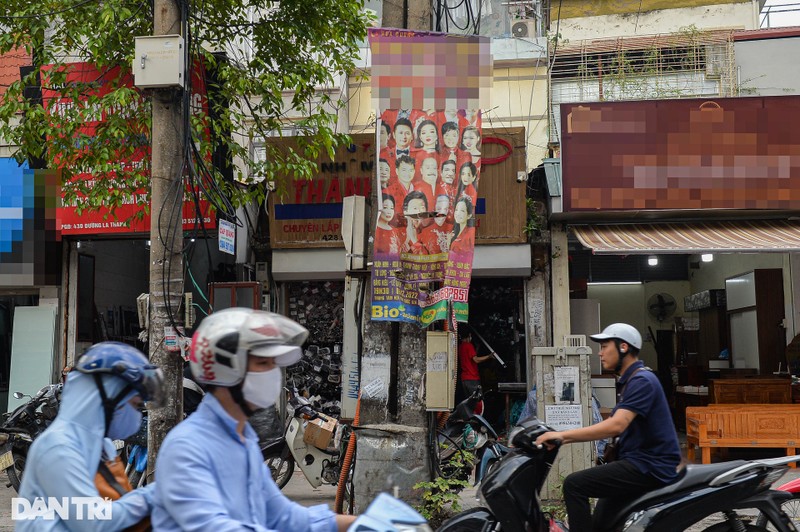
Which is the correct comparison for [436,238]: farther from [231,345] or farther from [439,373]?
[231,345]

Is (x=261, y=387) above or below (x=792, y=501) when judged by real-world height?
above

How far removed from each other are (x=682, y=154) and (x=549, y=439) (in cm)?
789

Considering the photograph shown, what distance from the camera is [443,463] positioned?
330 inches

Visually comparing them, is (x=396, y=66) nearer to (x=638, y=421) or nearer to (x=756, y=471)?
(x=638, y=421)

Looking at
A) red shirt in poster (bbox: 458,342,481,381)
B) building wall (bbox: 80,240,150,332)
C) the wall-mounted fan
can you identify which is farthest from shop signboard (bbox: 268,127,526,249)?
the wall-mounted fan

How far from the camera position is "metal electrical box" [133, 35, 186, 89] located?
7176 millimetres

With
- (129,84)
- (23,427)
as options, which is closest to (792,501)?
(23,427)

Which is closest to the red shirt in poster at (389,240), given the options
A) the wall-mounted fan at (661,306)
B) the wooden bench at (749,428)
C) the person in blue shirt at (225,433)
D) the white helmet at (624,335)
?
the white helmet at (624,335)

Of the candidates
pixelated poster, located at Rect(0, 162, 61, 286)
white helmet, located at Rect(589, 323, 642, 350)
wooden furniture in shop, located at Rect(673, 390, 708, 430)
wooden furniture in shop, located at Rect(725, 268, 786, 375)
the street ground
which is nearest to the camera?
white helmet, located at Rect(589, 323, 642, 350)

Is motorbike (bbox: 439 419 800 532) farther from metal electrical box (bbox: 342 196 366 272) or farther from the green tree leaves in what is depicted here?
the green tree leaves

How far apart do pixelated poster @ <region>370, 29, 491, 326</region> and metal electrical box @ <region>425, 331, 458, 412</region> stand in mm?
203

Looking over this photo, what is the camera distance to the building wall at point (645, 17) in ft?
54.4

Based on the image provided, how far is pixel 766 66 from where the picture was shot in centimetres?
1479

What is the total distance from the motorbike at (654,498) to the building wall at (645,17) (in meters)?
13.3
